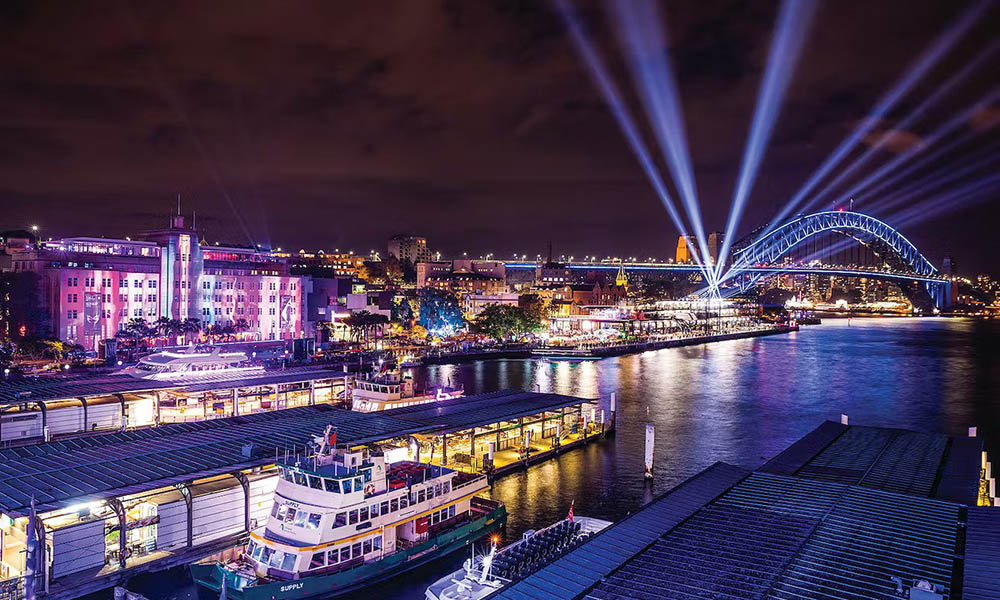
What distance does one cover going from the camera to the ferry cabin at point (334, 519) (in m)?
9.23

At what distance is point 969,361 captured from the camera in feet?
137

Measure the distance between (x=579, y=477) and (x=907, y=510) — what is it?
7.97m

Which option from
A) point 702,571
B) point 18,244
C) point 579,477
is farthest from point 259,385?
point 18,244

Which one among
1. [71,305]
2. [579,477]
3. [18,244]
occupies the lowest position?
[579,477]

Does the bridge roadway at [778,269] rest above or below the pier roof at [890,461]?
above

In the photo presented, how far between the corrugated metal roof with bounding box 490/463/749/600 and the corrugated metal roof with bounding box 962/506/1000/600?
3045 millimetres

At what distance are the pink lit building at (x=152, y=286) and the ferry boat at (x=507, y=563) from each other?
2828 centimetres

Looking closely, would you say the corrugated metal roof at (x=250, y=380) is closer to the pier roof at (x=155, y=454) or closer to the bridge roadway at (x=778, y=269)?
the pier roof at (x=155, y=454)

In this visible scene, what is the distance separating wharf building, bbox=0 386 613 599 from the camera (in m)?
8.98

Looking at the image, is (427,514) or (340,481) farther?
(427,514)

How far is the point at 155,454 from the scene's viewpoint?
11.2 metres

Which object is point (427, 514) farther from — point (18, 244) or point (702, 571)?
point (18, 244)

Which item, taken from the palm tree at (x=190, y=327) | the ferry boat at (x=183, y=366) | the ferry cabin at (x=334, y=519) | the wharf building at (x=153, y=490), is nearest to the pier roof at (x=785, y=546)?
the ferry cabin at (x=334, y=519)

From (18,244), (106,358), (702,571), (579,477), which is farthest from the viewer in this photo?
(18,244)
